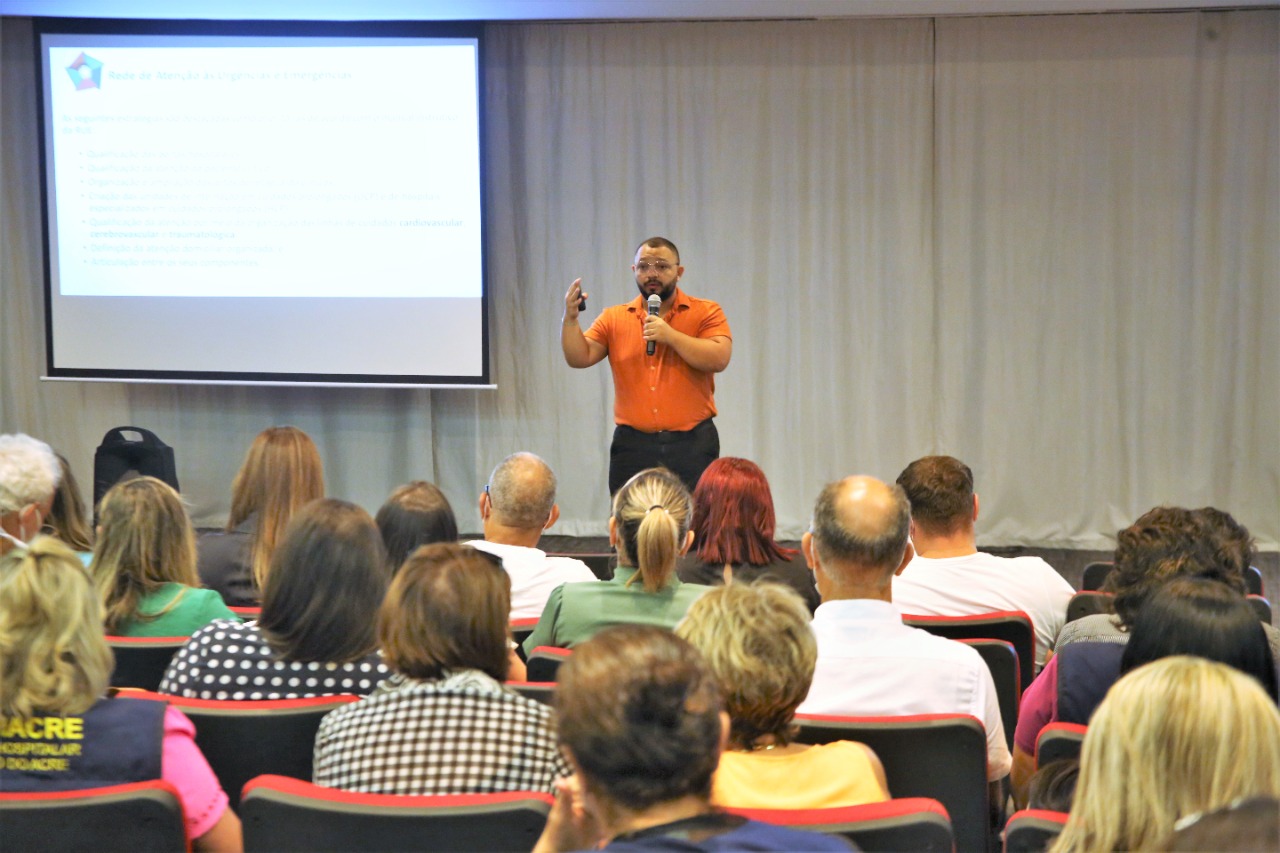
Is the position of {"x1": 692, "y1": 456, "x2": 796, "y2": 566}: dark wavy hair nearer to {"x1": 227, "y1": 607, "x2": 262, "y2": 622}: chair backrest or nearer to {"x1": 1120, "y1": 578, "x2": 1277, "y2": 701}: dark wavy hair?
{"x1": 227, "y1": 607, "x2": 262, "y2": 622}: chair backrest

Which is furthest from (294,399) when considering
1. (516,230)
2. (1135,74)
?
(1135,74)

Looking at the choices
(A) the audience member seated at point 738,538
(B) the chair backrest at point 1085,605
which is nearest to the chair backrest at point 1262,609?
(B) the chair backrest at point 1085,605

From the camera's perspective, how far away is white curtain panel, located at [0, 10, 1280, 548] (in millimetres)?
6305

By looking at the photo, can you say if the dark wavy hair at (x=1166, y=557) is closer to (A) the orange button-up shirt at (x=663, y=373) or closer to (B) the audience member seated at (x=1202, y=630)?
(B) the audience member seated at (x=1202, y=630)

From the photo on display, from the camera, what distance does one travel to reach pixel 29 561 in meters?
1.79

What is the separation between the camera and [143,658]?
250 cm

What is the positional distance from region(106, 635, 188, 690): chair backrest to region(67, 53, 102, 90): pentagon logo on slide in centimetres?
480

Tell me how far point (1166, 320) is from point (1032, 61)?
4.80 ft

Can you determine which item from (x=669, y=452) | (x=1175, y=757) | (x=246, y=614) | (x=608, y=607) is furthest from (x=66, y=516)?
(x=1175, y=757)

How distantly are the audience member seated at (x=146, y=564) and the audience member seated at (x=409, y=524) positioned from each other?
48 centimetres

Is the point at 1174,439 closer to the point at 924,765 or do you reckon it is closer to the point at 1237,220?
the point at 1237,220

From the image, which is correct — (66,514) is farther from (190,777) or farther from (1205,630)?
(1205,630)

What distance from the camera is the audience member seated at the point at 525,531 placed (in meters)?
3.20

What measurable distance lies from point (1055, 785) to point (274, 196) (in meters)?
5.55
